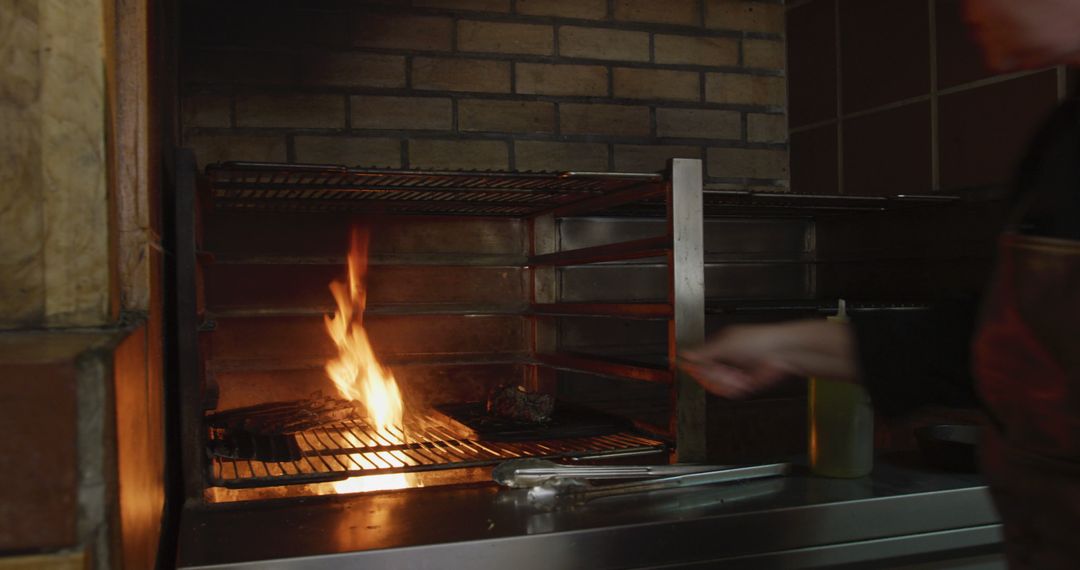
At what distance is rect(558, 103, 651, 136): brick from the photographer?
2.87 meters

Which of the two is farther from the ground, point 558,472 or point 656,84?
point 656,84

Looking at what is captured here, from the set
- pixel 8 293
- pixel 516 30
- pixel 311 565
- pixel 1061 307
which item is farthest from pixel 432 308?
pixel 1061 307

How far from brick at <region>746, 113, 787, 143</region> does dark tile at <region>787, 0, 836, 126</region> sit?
0.05m

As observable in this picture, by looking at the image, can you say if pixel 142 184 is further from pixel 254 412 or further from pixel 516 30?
pixel 516 30

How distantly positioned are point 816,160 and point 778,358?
1.92m

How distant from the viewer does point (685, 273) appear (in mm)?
1866

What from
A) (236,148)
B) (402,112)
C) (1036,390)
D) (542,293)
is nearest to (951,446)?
(1036,390)

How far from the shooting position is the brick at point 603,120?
2.87 meters

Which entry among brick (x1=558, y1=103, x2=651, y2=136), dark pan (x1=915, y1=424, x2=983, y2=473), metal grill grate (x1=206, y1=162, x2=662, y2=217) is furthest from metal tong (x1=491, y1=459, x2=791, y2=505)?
brick (x1=558, y1=103, x2=651, y2=136)

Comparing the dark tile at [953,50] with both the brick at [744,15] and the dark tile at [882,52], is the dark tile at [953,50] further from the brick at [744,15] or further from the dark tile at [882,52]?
the brick at [744,15]

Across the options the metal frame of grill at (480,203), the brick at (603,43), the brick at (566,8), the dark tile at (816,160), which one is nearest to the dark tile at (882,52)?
the dark tile at (816,160)

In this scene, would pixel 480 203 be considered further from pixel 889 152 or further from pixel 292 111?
pixel 889 152

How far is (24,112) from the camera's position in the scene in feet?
2.96

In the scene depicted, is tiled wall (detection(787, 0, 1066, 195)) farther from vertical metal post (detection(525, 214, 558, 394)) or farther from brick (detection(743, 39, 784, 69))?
vertical metal post (detection(525, 214, 558, 394))
